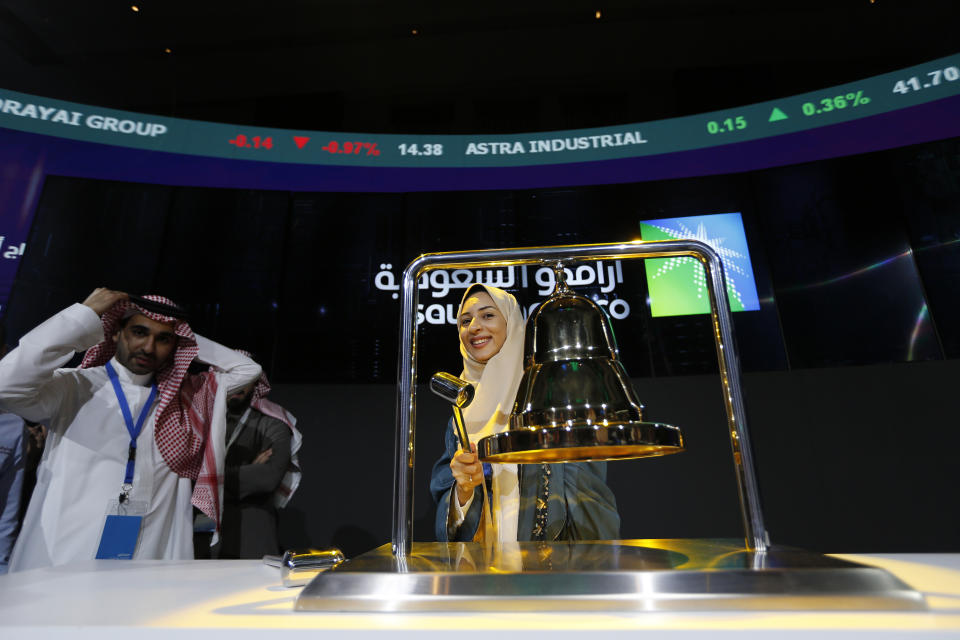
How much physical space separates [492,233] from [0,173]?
2.63m

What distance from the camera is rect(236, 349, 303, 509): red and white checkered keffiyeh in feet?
8.69

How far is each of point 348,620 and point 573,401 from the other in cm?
30

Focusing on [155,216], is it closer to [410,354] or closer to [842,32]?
[410,354]

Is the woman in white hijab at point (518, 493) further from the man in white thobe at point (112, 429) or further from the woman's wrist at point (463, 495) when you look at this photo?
the man in white thobe at point (112, 429)

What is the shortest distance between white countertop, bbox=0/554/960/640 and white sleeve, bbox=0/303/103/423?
1.63 metres

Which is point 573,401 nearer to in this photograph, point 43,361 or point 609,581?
point 609,581

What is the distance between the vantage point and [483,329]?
1.96m

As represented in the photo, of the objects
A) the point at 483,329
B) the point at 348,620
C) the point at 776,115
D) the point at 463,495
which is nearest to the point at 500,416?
the point at 463,495

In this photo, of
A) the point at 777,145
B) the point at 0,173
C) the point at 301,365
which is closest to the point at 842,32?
the point at 777,145

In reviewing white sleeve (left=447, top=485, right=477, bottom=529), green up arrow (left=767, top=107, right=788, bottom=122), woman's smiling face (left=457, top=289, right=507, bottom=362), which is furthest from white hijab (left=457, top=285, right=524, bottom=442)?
green up arrow (left=767, top=107, right=788, bottom=122)

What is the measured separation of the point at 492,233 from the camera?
10.4ft

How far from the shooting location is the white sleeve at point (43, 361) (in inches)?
72.4

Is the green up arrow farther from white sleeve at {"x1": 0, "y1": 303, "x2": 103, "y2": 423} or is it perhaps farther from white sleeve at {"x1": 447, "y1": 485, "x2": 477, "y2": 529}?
white sleeve at {"x1": 0, "y1": 303, "x2": 103, "y2": 423}

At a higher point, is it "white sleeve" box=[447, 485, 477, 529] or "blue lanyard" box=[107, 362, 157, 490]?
"blue lanyard" box=[107, 362, 157, 490]
